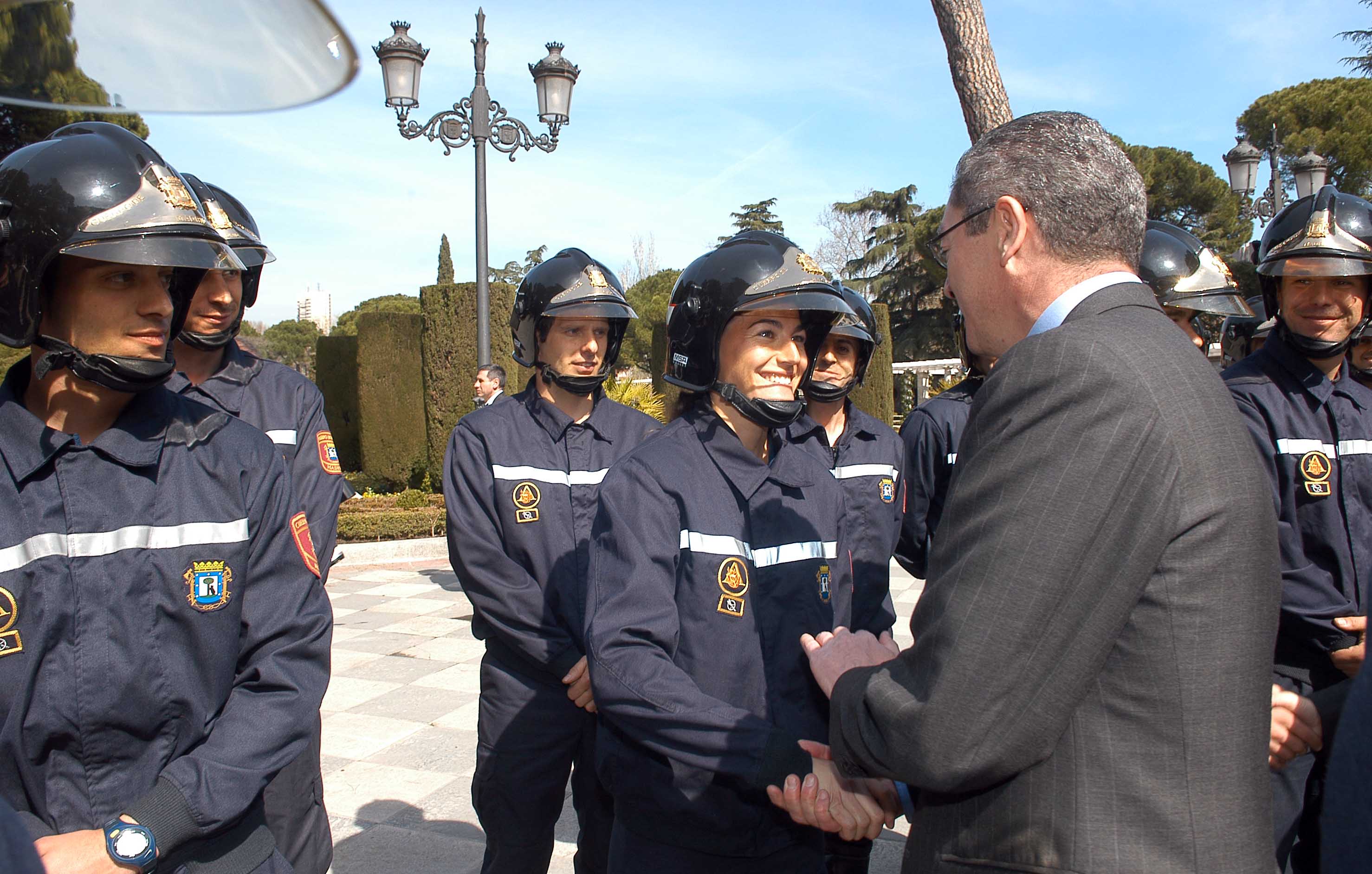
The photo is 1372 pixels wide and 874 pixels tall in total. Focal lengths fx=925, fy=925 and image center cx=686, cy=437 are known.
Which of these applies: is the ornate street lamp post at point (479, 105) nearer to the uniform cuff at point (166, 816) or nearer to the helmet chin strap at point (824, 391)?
the helmet chin strap at point (824, 391)

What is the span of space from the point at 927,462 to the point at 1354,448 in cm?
153

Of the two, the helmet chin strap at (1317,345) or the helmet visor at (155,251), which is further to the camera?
the helmet chin strap at (1317,345)

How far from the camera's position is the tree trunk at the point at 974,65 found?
8.11 metres

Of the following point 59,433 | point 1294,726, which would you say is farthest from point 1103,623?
point 59,433

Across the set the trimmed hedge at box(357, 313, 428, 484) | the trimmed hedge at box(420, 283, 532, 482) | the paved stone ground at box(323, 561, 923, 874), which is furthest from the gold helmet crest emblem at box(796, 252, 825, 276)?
the trimmed hedge at box(357, 313, 428, 484)

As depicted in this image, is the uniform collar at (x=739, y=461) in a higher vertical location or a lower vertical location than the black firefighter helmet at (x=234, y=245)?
lower

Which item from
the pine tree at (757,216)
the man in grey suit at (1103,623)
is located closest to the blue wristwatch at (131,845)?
the man in grey suit at (1103,623)

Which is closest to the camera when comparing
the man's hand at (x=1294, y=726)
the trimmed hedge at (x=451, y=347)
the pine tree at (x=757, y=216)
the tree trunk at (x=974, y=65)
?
the man's hand at (x=1294, y=726)

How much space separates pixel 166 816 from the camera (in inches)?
63.9

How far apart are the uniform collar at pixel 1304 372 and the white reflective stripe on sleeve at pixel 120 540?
3182 mm

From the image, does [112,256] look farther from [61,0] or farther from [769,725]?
[769,725]

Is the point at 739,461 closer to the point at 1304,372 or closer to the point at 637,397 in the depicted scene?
the point at 1304,372

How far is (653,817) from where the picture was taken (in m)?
2.08

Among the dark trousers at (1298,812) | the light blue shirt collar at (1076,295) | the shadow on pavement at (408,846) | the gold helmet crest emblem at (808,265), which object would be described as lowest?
the shadow on pavement at (408,846)
